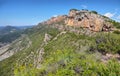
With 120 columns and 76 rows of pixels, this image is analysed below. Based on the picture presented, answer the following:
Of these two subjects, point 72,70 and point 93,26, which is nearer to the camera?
point 72,70

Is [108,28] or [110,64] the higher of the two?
[108,28]

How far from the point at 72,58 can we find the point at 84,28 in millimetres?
134286

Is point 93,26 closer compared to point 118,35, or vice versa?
point 118,35

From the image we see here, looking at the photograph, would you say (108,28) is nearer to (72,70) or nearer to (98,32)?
(98,32)

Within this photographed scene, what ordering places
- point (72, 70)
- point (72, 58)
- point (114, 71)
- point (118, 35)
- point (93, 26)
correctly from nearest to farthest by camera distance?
point (72, 70), point (114, 71), point (72, 58), point (118, 35), point (93, 26)

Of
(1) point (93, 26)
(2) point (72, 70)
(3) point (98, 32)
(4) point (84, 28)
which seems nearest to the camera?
(2) point (72, 70)

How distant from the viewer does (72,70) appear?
2185 inches

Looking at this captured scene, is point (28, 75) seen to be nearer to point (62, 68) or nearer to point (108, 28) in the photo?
point (62, 68)

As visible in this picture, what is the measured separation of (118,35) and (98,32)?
21.1m

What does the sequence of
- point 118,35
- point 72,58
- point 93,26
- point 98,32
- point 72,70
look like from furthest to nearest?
point 93,26 < point 98,32 < point 118,35 < point 72,58 < point 72,70

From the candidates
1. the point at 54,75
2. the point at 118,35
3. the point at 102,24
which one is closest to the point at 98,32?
the point at 102,24

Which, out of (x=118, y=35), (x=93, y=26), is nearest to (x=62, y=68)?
(x=118, y=35)

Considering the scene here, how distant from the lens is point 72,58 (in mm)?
64938

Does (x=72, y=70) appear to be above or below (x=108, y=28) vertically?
below
